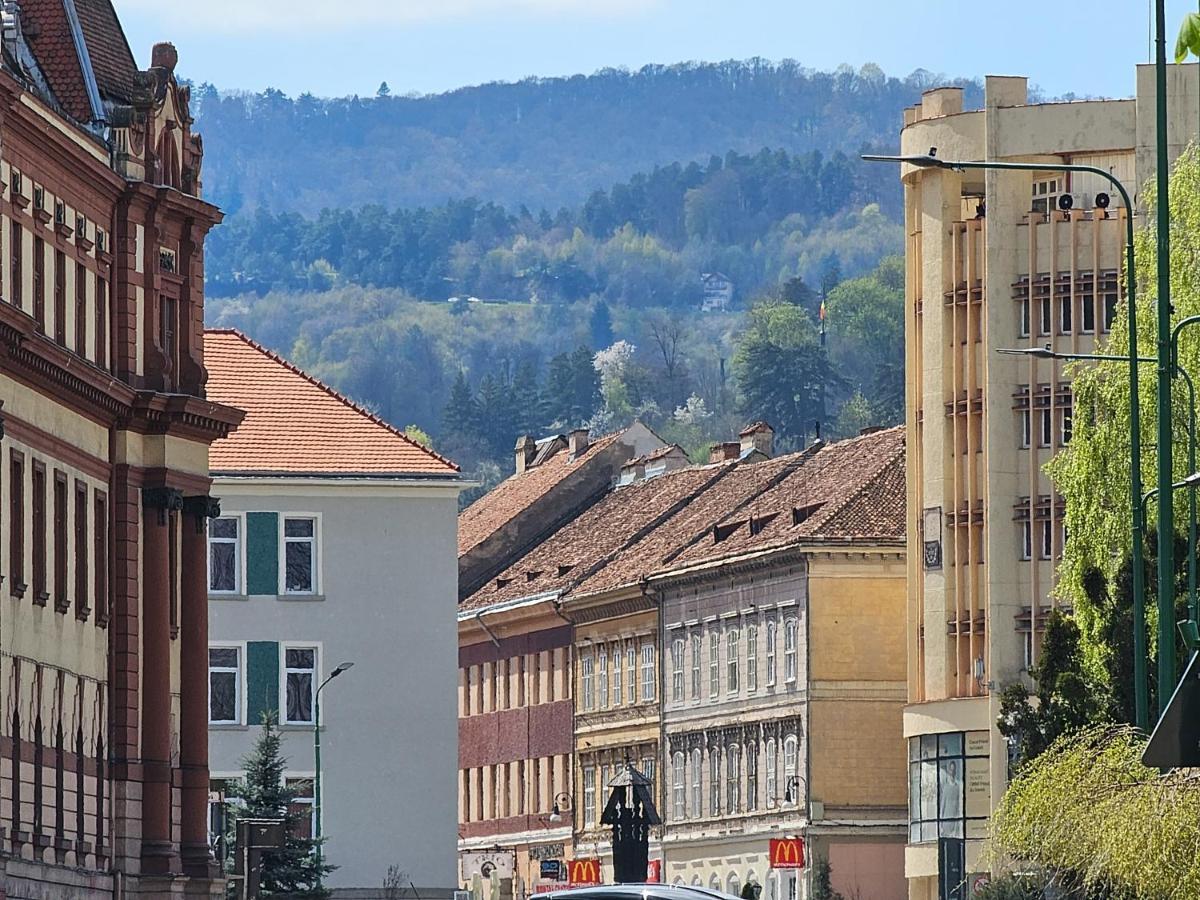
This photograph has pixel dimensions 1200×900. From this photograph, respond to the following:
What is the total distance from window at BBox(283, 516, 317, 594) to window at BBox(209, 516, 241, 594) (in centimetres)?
130

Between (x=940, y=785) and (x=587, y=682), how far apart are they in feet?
85.8

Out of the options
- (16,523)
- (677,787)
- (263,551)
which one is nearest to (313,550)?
(263,551)

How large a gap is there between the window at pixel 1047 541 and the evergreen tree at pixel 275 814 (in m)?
29.7

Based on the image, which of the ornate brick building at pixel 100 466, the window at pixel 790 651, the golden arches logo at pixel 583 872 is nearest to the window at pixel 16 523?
the ornate brick building at pixel 100 466

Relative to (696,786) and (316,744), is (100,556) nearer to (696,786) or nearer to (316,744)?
(316,744)

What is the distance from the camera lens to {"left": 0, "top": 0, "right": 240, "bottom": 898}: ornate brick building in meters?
65.3

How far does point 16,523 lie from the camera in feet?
215

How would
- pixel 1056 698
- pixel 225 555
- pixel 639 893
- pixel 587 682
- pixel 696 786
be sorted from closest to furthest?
pixel 639 893, pixel 1056 698, pixel 225 555, pixel 696 786, pixel 587 682

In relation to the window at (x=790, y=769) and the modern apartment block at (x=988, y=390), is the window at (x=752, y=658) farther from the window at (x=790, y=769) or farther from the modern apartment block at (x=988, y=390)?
the modern apartment block at (x=988, y=390)

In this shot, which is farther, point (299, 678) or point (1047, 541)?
point (299, 678)

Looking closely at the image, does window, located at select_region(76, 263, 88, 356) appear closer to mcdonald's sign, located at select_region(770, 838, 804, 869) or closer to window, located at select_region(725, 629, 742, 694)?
mcdonald's sign, located at select_region(770, 838, 804, 869)

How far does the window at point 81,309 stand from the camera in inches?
2761

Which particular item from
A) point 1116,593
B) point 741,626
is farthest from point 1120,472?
point 741,626

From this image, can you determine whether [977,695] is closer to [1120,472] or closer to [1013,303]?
[1013,303]
